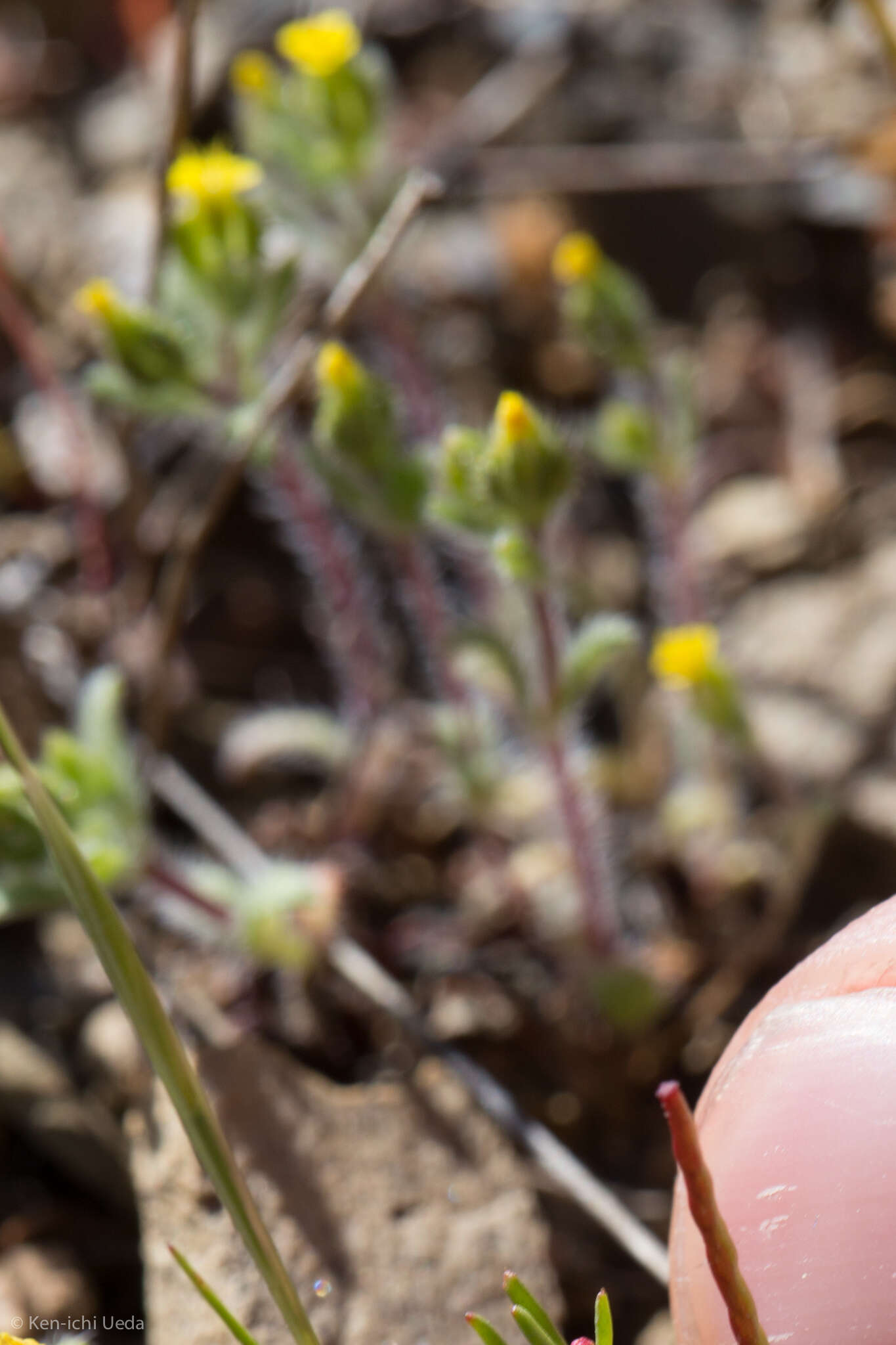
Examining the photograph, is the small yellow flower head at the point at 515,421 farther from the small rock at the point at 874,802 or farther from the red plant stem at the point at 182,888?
the small rock at the point at 874,802

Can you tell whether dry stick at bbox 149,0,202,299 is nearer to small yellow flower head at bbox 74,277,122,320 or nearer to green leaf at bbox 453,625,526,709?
small yellow flower head at bbox 74,277,122,320

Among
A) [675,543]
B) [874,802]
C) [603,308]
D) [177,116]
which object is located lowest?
[874,802]

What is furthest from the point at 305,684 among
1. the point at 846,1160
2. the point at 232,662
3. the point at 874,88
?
the point at 874,88

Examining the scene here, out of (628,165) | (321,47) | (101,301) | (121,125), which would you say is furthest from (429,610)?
(121,125)

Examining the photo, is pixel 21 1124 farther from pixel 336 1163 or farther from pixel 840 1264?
pixel 840 1264

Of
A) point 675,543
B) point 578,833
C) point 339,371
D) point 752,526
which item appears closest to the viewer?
point 339,371

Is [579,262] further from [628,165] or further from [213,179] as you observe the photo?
[628,165]

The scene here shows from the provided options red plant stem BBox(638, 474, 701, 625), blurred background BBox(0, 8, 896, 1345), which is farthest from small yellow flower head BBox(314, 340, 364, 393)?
red plant stem BBox(638, 474, 701, 625)
